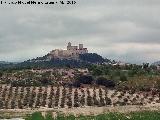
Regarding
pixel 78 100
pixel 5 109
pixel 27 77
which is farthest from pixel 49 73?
pixel 5 109

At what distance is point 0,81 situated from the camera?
314 ft

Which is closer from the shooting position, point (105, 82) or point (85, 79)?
point (105, 82)

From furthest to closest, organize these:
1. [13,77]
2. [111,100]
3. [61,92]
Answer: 1. [13,77]
2. [61,92]
3. [111,100]

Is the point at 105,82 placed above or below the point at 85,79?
below

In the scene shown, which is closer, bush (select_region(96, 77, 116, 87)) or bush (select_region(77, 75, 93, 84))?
bush (select_region(96, 77, 116, 87))

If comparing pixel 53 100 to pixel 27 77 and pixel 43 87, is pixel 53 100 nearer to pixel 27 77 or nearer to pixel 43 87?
pixel 43 87

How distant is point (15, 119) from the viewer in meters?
55.5

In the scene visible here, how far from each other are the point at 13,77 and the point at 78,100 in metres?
25.8

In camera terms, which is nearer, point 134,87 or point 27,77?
point 134,87

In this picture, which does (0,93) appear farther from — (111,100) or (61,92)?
(111,100)

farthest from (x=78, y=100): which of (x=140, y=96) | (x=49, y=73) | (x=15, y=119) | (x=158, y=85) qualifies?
(x=49, y=73)

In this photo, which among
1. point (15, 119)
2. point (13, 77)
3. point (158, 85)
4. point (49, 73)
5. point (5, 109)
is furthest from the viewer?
point (49, 73)

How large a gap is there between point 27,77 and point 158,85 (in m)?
25.3

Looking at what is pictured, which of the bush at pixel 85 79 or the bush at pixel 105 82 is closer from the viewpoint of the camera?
the bush at pixel 105 82
